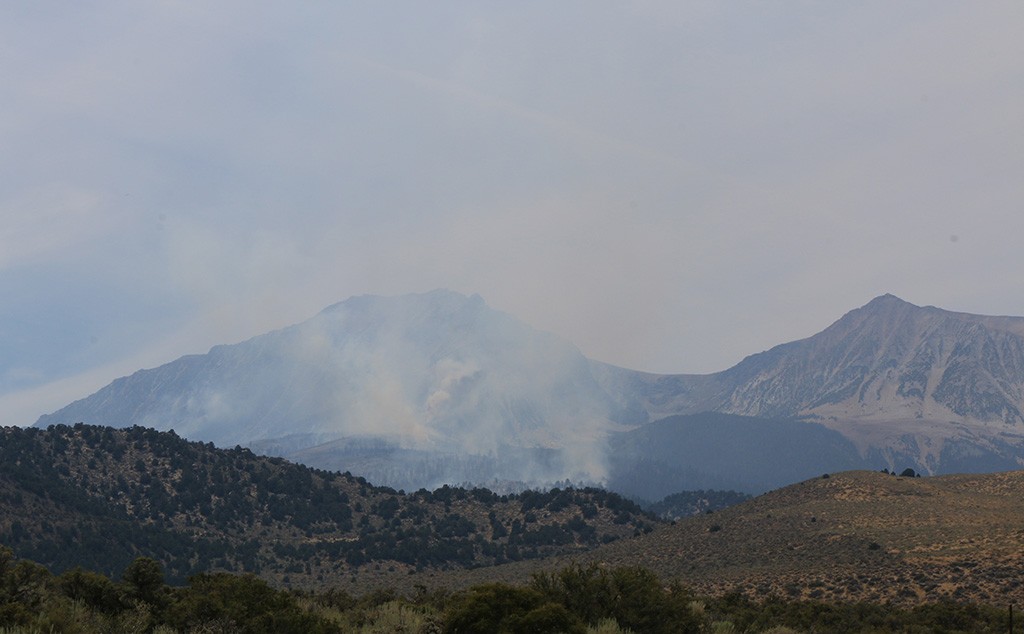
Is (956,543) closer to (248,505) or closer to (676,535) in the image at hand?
(676,535)

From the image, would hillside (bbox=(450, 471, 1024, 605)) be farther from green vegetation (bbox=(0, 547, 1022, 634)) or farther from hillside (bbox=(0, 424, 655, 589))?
green vegetation (bbox=(0, 547, 1022, 634))

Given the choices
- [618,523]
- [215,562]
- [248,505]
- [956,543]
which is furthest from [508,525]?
[956,543]

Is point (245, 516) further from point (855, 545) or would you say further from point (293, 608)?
point (293, 608)

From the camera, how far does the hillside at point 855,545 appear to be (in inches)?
2430

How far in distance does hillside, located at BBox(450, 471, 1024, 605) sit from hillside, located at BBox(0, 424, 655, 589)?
20.1 metres

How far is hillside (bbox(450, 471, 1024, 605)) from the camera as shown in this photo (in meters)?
61.7

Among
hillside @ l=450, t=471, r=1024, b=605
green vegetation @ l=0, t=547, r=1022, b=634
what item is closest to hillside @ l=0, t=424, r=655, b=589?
hillside @ l=450, t=471, r=1024, b=605

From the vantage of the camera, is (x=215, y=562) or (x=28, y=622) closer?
(x=28, y=622)

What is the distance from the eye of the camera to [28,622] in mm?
22109

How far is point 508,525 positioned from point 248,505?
A: 32.1 metres

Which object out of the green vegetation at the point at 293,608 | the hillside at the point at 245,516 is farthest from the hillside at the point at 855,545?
the green vegetation at the point at 293,608

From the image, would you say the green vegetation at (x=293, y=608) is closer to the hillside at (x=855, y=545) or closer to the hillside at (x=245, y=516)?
the hillside at (x=855, y=545)

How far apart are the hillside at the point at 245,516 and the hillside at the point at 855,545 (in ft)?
66.0

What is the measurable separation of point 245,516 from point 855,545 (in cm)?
7023
